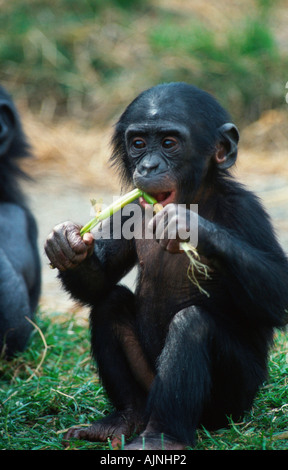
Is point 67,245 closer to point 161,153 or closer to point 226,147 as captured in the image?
point 161,153

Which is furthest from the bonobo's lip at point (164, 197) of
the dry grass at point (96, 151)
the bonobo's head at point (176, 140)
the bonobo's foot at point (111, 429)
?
the dry grass at point (96, 151)

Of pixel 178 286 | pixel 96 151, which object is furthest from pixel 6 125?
pixel 96 151

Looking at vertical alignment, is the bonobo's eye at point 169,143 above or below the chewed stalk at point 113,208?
above

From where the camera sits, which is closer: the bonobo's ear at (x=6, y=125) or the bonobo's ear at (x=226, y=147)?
the bonobo's ear at (x=226, y=147)

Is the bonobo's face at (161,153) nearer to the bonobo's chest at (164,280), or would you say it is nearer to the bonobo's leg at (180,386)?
the bonobo's chest at (164,280)

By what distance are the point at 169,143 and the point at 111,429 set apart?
5.61 ft

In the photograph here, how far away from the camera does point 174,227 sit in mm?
3887

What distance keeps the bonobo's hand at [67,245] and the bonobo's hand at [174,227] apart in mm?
583

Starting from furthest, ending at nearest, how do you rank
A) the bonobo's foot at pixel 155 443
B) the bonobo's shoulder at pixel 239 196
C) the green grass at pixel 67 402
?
the bonobo's shoulder at pixel 239 196 < the green grass at pixel 67 402 < the bonobo's foot at pixel 155 443

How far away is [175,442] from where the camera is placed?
405 centimetres

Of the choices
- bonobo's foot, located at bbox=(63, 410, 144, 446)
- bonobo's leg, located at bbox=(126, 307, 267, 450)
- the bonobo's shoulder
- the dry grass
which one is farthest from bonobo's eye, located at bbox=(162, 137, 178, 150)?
the dry grass

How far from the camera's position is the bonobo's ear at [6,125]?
23.6ft

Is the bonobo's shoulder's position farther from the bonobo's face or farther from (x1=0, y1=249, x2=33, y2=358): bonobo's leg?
(x1=0, y1=249, x2=33, y2=358): bonobo's leg

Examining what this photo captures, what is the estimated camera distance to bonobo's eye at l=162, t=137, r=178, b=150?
4500 millimetres
